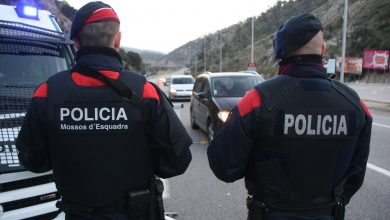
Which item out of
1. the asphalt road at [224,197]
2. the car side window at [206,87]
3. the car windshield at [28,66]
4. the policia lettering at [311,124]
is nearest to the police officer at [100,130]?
the policia lettering at [311,124]

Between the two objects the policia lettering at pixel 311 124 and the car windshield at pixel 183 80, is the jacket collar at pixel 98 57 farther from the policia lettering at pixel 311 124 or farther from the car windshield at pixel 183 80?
the car windshield at pixel 183 80

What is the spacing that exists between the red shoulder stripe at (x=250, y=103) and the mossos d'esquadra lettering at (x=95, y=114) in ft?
2.17

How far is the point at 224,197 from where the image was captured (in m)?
5.12

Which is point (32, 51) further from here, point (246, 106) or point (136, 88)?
point (246, 106)

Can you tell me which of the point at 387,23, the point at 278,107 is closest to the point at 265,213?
the point at 278,107

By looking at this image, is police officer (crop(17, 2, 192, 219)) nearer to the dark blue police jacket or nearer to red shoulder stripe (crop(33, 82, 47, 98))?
red shoulder stripe (crop(33, 82, 47, 98))

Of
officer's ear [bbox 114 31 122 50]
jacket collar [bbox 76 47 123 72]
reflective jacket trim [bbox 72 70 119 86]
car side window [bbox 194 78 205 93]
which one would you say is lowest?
car side window [bbox 194 78 205 93]

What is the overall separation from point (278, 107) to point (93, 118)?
1.02 m

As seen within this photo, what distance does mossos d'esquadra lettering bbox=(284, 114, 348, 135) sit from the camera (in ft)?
6.84

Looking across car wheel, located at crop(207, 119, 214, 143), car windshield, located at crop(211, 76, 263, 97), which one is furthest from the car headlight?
car windshield, located at crop(211, 76, 263, 97)

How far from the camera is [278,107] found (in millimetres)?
2088

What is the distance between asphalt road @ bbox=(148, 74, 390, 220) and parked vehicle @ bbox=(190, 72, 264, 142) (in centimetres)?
127

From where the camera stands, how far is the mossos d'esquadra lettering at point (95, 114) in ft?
6.84

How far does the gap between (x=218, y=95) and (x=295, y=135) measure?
6.39 metres
